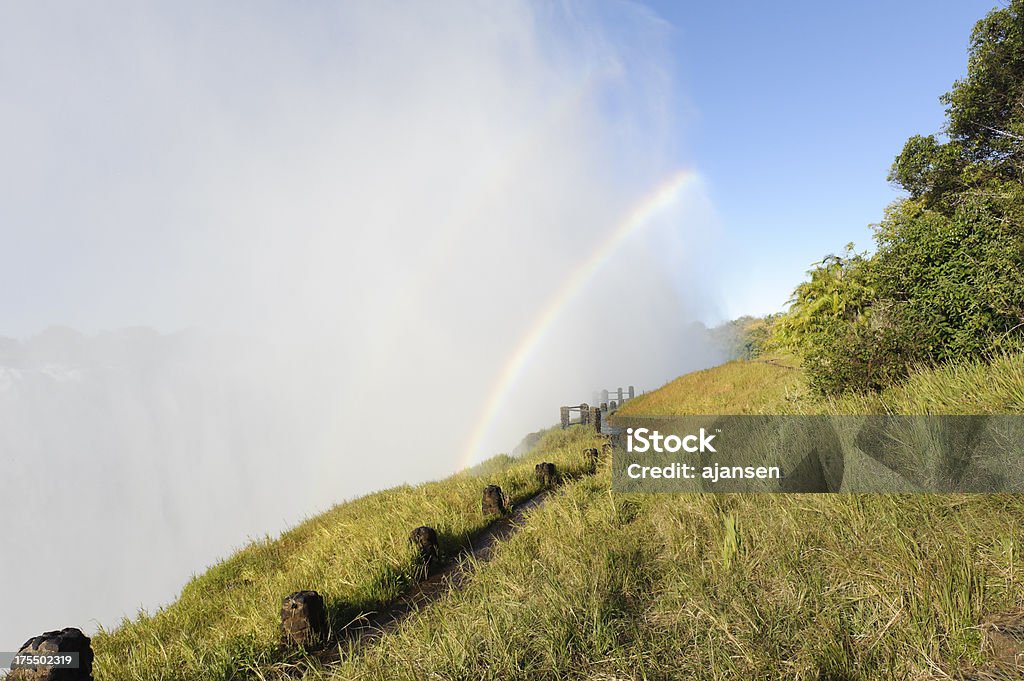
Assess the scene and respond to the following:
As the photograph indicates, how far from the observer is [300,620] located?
13.4 ft

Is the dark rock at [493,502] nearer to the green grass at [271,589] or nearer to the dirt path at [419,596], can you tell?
the green grass at [271,589]

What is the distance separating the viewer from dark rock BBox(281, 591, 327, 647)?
406 centimetres

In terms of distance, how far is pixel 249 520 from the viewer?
197 m

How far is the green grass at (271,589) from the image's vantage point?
3939 mm

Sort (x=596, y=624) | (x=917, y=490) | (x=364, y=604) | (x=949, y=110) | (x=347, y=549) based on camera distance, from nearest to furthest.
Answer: (x=596, y=624), (x=917, y=490), (x=364, y=604), (x=347, y=549), (x=949, y=110)

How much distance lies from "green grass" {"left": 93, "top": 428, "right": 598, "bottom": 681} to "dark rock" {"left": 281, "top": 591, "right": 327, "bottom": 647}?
14 cm

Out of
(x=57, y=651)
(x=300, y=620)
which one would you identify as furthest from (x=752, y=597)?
(x=57, y=651)

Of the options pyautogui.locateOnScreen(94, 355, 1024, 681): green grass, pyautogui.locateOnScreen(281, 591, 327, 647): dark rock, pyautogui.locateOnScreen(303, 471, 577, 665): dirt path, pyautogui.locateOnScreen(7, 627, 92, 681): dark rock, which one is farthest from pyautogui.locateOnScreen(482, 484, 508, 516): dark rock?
pyautogui.locateOnScreen(7, 627, 92, 681): dark rock

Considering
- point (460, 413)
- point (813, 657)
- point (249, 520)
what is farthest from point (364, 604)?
point (249, 520)

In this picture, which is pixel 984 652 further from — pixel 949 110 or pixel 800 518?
pixel 949 110

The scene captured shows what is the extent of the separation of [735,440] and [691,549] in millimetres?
3719

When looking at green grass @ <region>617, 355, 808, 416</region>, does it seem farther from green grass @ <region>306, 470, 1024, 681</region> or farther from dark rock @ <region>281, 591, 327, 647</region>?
dark rock @ <region>281, 591, 327, 647</region>

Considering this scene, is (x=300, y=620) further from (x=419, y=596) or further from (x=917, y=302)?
(x=917, y=302)

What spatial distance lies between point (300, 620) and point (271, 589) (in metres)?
1.96
